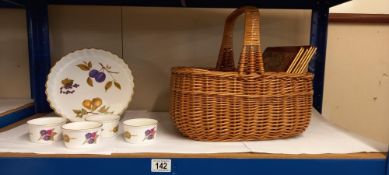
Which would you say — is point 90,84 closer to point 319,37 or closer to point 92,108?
point 92,108

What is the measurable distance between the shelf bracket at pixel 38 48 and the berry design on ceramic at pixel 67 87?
154mm

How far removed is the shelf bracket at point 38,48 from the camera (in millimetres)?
928

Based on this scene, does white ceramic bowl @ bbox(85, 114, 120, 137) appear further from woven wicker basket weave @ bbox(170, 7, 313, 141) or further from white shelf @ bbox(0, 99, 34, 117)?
white shelf @ bbox(0, 99, 34, 117)

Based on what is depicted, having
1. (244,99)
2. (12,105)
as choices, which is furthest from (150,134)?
(12,105)

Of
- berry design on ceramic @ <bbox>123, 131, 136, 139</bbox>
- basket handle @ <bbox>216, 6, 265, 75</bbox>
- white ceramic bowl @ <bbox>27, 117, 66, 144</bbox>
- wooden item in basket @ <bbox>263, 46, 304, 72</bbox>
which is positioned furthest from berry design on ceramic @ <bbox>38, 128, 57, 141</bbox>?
wooden item in basket @ <bbox>263, 46, 304, 72</bbox>

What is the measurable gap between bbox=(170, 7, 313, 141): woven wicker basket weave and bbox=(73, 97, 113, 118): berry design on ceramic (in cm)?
26

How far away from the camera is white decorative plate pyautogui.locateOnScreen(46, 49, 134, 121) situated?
0.83m

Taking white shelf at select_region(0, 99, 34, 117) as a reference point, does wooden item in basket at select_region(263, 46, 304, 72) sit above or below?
above

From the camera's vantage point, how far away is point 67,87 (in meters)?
0.84

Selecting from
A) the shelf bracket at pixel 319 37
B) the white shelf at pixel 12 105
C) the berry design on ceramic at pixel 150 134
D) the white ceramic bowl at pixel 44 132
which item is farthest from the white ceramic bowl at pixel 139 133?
the shelf bracket at pixel 319 37

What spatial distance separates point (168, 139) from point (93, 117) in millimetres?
194

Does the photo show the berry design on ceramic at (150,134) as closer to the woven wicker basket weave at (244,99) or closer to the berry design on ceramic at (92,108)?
the woven wicker basket weave at (244,99)

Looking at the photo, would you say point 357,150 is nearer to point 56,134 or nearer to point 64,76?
point 56,134

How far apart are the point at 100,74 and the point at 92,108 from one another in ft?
0.32
